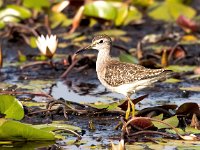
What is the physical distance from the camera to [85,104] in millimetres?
8844

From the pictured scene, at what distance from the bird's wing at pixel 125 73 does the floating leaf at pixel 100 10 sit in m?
4.48

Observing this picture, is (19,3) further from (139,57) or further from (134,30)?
(139,57)

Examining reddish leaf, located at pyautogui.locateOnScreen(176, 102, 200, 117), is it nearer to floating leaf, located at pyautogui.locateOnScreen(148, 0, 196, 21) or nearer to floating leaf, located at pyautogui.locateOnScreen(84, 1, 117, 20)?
floating leaf, located at pyautogui.locateOnScreen(84, 1, 117, 20)

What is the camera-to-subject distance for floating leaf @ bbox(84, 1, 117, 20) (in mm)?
13008

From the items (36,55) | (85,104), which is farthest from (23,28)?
(85,104)

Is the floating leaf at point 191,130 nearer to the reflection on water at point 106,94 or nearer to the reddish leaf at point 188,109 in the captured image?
the reddish leaf at point 188,109

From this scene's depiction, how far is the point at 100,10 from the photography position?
13.1 meters

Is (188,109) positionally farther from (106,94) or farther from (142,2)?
(142,2)

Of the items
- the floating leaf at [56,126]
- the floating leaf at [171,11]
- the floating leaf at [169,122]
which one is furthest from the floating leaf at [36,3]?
the floating leaf at [169,122]

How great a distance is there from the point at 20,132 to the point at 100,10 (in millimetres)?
6270

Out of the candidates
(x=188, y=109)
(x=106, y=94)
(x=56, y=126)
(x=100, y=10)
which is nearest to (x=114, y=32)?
(x=100, y=10)

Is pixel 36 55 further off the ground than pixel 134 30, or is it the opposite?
pixel 134 30

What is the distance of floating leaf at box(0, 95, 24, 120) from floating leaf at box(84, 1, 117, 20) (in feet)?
18.1

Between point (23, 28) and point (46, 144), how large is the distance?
5451mm
